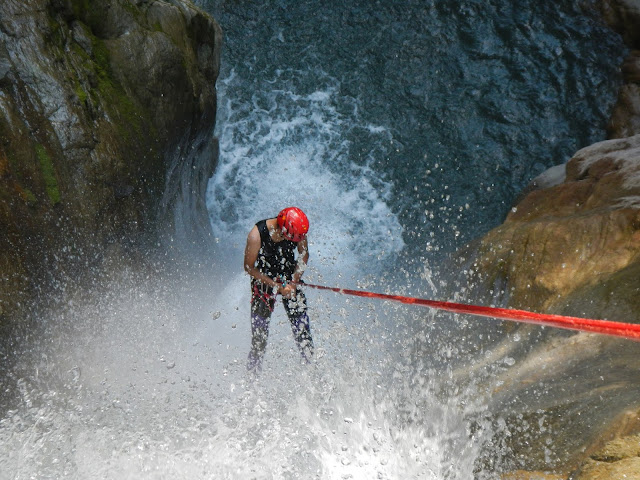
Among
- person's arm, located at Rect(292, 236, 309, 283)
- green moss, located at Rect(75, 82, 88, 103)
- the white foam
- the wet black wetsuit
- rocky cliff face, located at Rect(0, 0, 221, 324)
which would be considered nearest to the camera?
rocky cliff face, located at Rect(0, 0, 221, 324)

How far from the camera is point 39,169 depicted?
4.21m

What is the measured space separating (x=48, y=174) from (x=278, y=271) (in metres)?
1.91

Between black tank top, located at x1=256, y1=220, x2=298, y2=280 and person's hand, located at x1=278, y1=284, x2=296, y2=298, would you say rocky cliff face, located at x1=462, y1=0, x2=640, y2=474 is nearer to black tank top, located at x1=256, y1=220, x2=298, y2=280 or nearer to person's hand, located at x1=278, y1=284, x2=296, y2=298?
person's hand, located at x1=278, y1=284, x2=296, y2=298

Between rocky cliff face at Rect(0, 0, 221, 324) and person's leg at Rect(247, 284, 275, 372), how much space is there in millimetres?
1396

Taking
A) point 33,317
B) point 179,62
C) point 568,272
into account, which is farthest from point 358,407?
point 179,62

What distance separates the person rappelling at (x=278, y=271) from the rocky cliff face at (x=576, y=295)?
167 cm

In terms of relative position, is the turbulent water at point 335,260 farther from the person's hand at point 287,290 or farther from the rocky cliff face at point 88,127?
the person's hand at point 287,290

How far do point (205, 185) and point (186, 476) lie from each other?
557cm

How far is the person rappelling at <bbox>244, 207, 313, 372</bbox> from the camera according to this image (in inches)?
163

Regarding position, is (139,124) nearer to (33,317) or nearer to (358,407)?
(33,317)

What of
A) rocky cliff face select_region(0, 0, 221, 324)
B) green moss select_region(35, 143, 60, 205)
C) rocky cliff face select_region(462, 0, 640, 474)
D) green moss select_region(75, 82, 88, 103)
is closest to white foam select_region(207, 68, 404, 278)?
rocky cliff face select_region(0, 0, 221, 324)

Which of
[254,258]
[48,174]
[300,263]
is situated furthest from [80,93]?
[300,263]

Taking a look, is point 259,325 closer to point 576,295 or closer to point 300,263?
point 300,263

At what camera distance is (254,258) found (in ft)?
14.2
